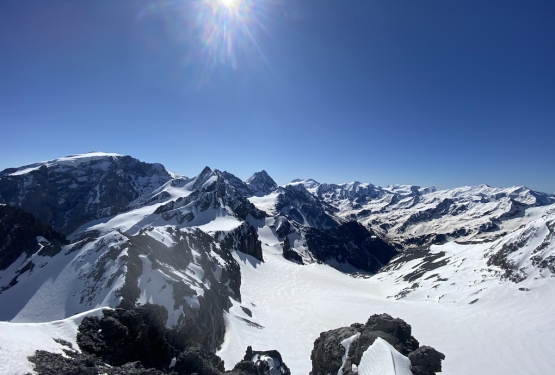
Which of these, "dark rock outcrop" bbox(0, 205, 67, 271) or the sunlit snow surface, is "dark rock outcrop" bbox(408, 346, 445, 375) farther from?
"dark rock outcrop" bbox(0, 205, 67, 271)

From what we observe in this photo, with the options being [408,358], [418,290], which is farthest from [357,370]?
[418,290]

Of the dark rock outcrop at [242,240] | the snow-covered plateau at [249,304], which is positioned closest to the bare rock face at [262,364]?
the snow-covered plateau at [249,304]

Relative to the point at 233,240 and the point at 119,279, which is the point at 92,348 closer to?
the point at 119,279

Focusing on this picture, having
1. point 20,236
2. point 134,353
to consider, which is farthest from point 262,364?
point 20,236

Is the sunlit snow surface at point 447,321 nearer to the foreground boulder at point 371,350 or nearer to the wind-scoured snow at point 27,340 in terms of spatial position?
the foreground boulder at point 371,350

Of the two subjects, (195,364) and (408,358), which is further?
(195,364)

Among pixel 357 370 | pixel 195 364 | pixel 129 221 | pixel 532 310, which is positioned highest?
pixel 129 221

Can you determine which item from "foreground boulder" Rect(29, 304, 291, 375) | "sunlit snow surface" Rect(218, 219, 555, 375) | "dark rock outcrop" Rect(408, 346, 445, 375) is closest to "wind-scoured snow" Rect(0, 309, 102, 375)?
"foreground boulder" Rect(29, 304, 291, 375)

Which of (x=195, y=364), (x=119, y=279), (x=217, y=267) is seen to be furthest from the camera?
(x=217, y=267)
